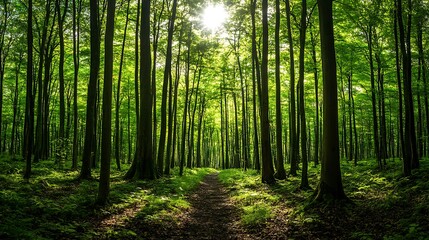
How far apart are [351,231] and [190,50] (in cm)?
1898

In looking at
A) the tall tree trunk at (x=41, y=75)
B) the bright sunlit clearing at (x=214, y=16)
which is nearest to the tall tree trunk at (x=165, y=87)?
the bright sunlit clearing at (x=214, y=16)

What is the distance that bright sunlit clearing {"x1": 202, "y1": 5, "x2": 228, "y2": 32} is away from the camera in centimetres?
2018

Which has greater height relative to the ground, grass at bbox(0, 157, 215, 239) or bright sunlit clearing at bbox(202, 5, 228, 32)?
bright sunlit clearing at bbox(202, 5, 228, 32)

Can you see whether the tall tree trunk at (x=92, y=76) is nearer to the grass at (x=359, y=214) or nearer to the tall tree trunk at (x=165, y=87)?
the tall tree trunk at (x=165, y=87)

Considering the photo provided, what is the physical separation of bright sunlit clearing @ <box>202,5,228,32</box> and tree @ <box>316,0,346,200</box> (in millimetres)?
11654

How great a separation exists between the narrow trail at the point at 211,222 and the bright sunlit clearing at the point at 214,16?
1259 cm

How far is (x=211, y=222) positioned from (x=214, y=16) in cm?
1540

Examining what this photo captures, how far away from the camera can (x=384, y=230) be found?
268 inches

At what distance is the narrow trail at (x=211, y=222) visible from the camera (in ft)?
26.5

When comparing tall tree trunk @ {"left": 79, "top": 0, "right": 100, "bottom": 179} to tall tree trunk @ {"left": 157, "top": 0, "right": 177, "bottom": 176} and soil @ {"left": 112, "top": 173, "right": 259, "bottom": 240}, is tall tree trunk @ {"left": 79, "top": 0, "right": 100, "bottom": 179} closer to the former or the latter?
tall tree trunk @ {"left": 157, "top": 0, "right": 177, "bottom": 176}

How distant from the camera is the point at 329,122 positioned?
9367 millimetres

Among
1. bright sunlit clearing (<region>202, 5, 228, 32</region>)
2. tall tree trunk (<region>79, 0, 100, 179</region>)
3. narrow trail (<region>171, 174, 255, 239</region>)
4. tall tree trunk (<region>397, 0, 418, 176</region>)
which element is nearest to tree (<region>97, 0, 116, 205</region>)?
narrow trail (<region>171, 174, 255, 239</region>)

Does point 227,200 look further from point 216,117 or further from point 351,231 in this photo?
point 216,117

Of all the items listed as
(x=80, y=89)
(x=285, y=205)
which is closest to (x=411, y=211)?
(x=285, y=205)
